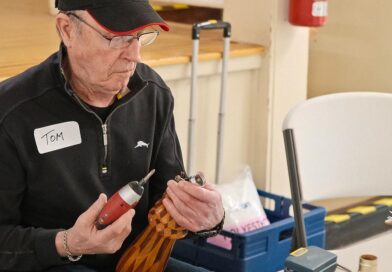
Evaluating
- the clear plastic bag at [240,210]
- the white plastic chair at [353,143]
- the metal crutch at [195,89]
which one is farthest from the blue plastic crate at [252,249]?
the white plastic chair at [353,143]

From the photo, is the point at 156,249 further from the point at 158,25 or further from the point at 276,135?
the point at 276,135

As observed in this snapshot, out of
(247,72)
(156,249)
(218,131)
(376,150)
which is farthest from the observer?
(247,72)

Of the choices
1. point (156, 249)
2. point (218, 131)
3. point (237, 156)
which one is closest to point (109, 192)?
point (156, 249)

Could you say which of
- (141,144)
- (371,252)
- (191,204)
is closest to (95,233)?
(191,204)

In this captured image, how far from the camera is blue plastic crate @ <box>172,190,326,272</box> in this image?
8.75ft

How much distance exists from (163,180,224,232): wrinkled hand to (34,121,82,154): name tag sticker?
27cm

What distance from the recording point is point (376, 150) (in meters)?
2.29

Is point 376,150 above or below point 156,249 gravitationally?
above

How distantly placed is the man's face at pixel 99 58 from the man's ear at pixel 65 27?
0.01m

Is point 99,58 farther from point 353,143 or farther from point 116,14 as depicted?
point 353,143

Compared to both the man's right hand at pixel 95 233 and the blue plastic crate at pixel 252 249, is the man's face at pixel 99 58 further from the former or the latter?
the blue plastic crate at pixel 252 249

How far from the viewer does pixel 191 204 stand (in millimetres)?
1819

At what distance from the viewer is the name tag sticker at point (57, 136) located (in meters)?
1.84

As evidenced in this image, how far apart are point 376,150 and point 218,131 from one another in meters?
0.88
